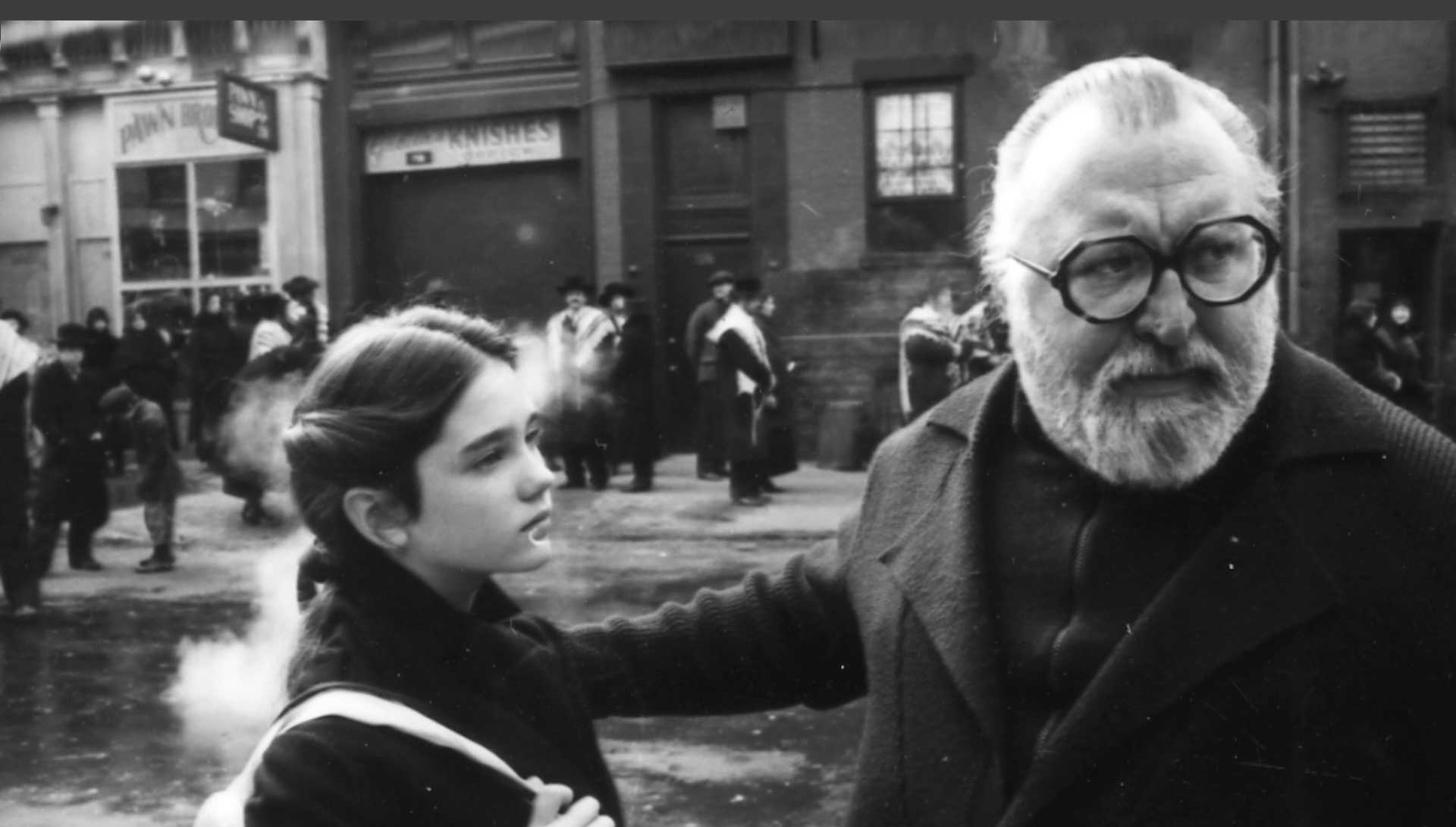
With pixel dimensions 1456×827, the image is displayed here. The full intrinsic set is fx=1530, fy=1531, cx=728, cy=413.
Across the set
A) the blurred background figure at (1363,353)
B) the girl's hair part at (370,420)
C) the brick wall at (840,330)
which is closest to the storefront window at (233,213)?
the brick wall at (840,330)

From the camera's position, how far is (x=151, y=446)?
9688 mm

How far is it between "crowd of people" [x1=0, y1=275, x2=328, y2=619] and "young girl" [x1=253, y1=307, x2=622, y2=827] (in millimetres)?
6221

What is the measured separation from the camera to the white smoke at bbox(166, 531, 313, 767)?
5.85 m

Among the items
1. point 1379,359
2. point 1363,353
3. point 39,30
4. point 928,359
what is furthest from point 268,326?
point 1379,359

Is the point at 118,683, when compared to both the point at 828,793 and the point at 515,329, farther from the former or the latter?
the point at 515,329

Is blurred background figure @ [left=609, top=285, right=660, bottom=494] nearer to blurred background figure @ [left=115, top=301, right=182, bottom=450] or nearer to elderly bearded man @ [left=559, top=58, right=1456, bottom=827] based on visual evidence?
blurred background figure @ [left=115, top=301, right=182, bottom=450]

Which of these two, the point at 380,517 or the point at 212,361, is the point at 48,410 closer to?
the point at 212,361

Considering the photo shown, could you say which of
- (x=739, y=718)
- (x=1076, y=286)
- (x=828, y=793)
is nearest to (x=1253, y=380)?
(x=1076, y=286)

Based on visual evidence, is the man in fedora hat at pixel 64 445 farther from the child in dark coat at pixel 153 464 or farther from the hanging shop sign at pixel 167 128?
the hanging shop sign at pixel 167 128

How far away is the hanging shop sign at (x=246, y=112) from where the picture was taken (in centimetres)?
885

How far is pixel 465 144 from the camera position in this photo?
1465 centimetres

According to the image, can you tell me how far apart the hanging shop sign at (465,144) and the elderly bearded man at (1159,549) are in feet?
39.2

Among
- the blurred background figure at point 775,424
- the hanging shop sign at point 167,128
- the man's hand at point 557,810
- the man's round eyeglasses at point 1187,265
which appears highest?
the hanging shop sign at point 167,128

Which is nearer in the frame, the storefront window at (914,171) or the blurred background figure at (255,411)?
the blurred background figure at (255,411)
